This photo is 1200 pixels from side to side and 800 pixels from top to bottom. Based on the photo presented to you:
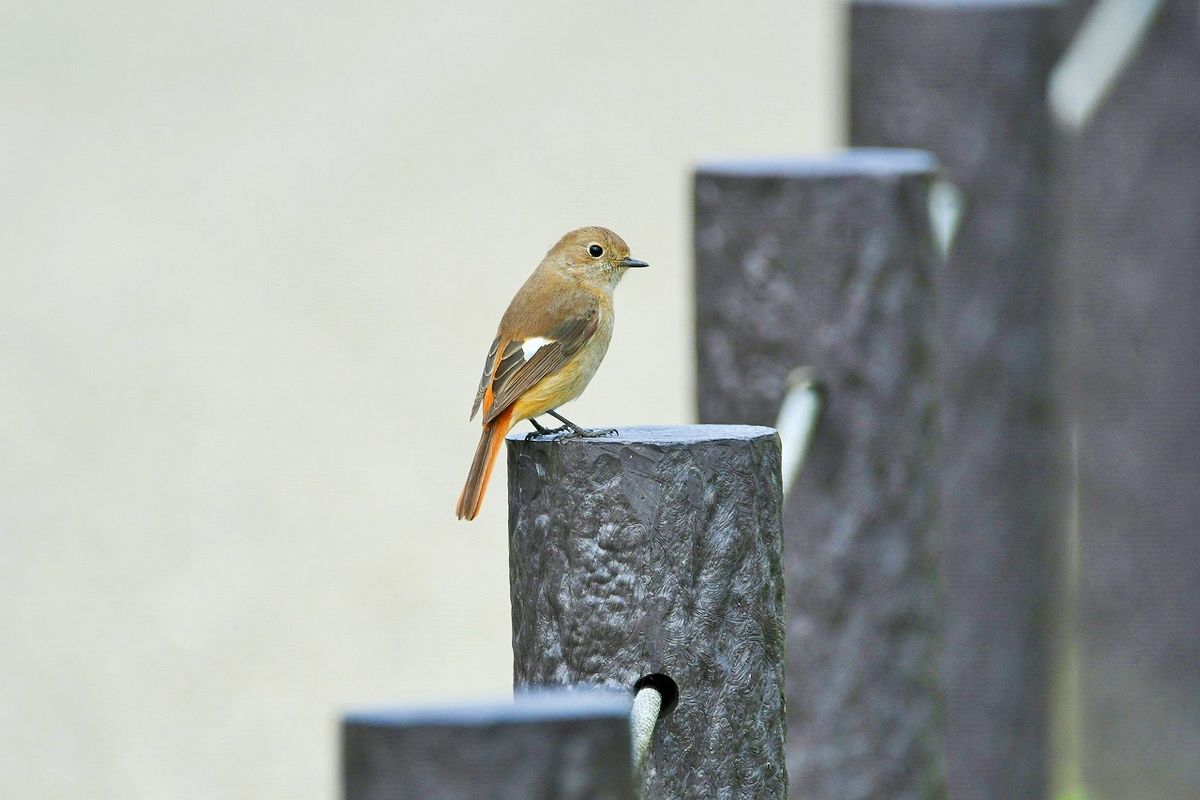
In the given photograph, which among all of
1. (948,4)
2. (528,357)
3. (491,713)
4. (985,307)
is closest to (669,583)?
(491,713)

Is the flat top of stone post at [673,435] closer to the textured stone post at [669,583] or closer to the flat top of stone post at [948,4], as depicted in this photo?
the textured stone post at [669,583]

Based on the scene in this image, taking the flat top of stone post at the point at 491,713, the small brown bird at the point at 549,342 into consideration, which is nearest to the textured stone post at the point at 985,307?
the small brown bird at the point at 549,342

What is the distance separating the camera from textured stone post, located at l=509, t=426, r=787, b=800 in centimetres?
218

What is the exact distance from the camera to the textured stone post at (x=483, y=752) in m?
1.56

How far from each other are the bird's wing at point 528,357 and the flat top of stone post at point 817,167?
0.38 metres

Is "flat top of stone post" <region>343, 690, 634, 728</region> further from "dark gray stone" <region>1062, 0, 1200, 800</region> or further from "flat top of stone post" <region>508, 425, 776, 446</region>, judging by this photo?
"dark gray stone" <region>1062, 0, 1200, 800</region>

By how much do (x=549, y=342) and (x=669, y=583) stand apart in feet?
4.25

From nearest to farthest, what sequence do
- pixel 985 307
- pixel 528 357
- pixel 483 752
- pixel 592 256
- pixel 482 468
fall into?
pixel 483 752, pixel 482 468, pixel 528 357, pixel 592 256, pixel 985 307

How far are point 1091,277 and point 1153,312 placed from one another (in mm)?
172

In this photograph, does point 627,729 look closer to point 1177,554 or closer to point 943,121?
point 943,121

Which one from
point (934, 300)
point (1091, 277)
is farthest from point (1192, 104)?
point (934, 300)

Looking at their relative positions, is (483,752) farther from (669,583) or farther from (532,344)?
(532,344)

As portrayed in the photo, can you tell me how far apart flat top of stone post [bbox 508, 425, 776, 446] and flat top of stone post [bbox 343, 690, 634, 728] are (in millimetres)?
558

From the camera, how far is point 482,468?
312 centimetres
